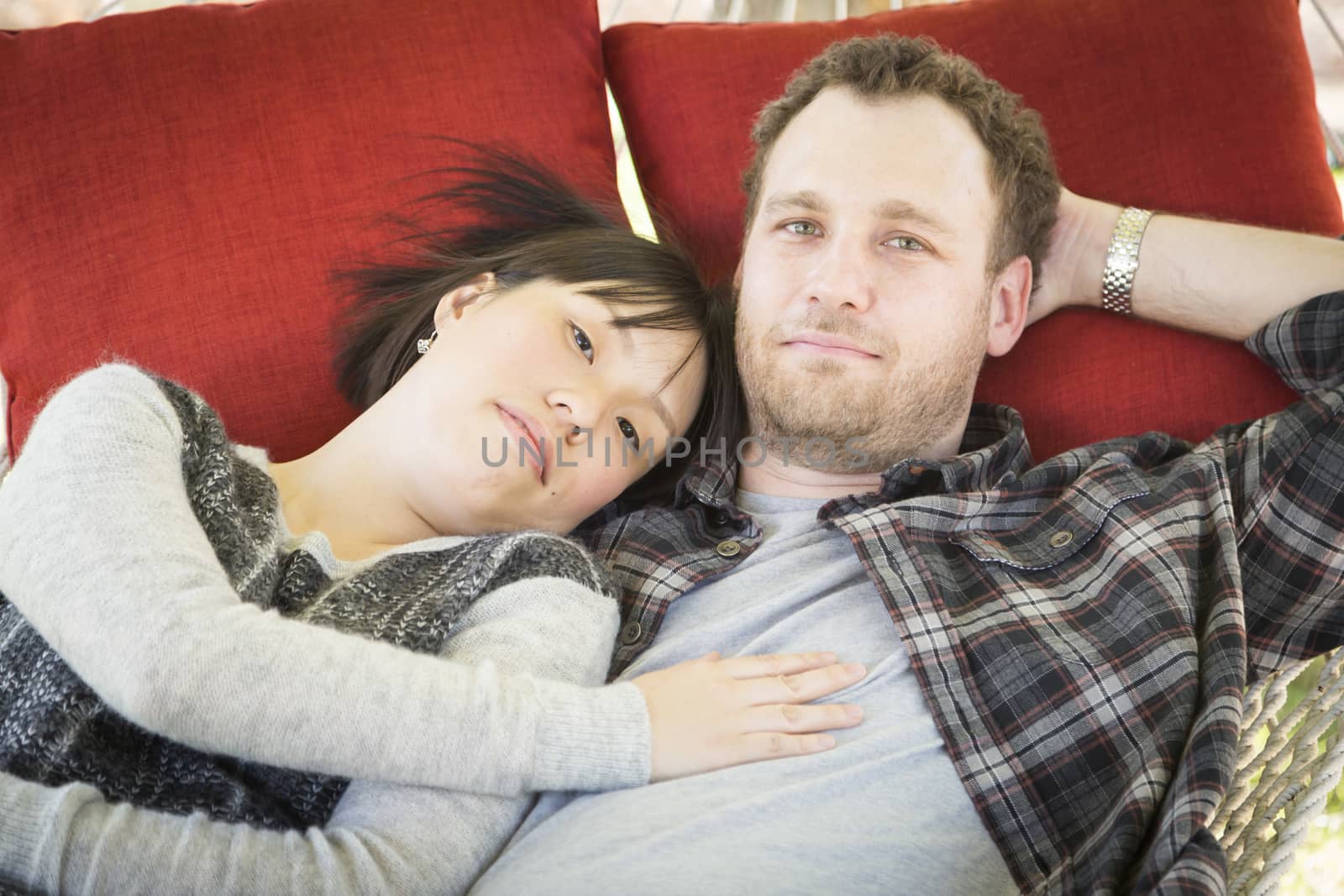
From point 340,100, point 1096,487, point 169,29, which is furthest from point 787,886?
point 169,29

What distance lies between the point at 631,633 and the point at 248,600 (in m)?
0.44

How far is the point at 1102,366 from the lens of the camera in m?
1.59

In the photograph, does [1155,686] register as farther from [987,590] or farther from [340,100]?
[340,100]

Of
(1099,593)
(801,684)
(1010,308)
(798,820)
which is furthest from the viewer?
(1010,308)

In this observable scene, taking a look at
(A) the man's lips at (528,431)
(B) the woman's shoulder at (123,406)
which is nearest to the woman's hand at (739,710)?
(A) the man's lips at (528,431)

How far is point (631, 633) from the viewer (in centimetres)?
129

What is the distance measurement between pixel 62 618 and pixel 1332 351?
1.50 metres

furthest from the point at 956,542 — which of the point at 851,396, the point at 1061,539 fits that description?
the point at 851,396

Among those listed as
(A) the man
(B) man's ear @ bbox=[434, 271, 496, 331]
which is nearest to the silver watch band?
(A) the man

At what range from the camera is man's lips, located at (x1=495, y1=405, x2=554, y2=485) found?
1287mm

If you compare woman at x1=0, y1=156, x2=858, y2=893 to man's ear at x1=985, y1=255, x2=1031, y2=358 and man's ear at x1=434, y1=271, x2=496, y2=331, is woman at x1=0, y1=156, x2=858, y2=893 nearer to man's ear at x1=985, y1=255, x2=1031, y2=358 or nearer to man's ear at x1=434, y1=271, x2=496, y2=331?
man's ear at x1=434, y1=271, x2=496, y2=331

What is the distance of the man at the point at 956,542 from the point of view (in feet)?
3.37

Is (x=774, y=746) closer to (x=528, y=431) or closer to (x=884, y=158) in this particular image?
(x=528, y=431)

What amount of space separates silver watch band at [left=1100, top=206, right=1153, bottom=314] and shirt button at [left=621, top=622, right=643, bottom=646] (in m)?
0.88
